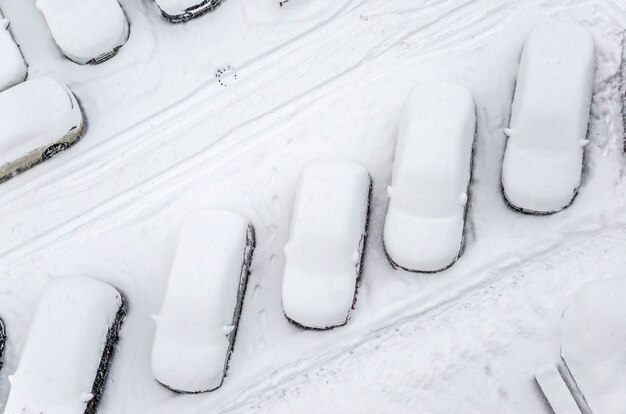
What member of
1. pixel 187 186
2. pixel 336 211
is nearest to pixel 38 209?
pixel 187 186

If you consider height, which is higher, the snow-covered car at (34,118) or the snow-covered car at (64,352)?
the snow-covered car at (34,118)

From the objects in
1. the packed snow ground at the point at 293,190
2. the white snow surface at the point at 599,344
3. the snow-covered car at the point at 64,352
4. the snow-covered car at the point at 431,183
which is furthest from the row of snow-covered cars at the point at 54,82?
the white snow surface at the point at 599,344

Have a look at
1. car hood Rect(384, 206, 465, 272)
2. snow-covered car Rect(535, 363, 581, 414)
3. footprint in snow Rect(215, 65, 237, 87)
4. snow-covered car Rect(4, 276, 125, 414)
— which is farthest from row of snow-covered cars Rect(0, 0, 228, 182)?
snow-covered car Rect(535, 363, 581, 414)

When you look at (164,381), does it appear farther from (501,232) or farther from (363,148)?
(501,232)

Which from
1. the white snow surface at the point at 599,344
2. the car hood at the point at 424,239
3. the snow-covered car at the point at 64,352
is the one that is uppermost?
the car hood at the point at 424,239

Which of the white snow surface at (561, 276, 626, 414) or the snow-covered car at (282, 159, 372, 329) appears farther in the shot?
the snow-covered car at (282, 159, 372, 329)

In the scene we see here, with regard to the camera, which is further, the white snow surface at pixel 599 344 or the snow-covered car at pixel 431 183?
the snow-covered car at pixel 431 183

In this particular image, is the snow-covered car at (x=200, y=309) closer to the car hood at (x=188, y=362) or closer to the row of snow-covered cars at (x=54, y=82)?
the car hood at (x=188, y=362)

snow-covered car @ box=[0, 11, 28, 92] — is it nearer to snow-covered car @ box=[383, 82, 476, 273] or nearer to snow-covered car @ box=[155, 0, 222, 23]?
snow-covered car @ box=[155, 0, 222, 23]
